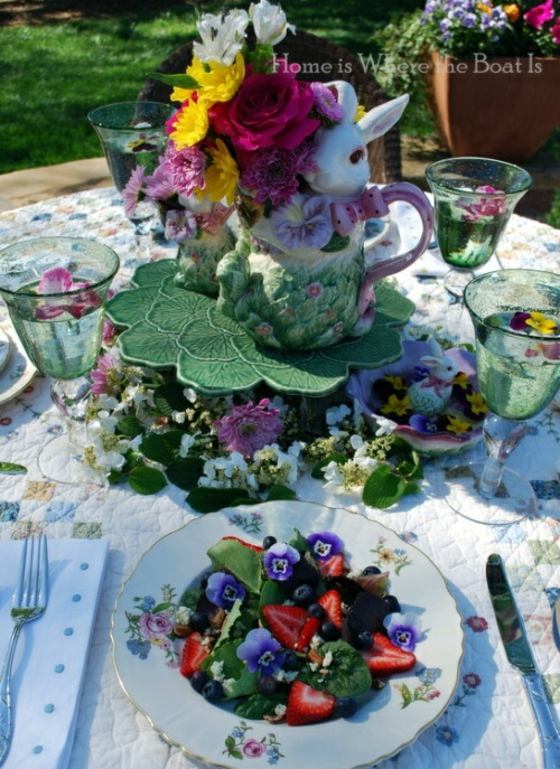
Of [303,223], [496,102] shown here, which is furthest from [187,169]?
[496,102]

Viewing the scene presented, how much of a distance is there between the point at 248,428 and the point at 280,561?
0.25 meters

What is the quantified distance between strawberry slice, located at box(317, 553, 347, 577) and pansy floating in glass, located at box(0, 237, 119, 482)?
365mm

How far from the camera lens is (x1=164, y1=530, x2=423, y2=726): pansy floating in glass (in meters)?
0.69

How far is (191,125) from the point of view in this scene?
3.16 ft

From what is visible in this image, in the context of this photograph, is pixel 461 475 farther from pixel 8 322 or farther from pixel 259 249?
pixel 8 322

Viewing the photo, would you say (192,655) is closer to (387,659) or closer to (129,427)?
(387,659)

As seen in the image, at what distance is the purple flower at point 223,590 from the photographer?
763mm

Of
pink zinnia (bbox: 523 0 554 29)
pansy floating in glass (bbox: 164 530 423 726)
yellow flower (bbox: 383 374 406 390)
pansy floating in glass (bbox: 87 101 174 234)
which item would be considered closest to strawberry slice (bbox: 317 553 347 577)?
pansy floating in glass (bbox: 164 530 423 726)

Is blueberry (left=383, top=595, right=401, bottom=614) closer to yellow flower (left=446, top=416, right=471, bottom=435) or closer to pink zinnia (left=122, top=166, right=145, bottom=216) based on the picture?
yellow flower (left=446, top=416, right=471, bottom=435)

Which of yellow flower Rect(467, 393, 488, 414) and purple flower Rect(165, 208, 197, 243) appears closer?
yellow flower Rect(467, 393, 488, 414)

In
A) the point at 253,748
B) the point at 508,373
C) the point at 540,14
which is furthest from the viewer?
the point at 540,14

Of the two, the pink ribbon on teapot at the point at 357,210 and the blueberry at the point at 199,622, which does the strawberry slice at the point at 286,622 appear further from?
the pink ribbon on teapot at the point at 357,210

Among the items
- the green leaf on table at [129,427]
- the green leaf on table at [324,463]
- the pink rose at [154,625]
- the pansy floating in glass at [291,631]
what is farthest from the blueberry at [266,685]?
the green leaf on table at [129,427]

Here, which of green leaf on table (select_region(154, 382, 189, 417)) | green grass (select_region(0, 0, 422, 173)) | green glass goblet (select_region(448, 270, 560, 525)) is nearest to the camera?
green glass goblet (select_region(448, 270, 560, 525))
